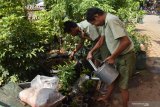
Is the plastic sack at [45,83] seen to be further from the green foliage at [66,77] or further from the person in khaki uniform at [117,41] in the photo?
the person in khaki uniform at [117,41]

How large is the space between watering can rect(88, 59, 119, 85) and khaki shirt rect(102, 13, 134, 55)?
26cm

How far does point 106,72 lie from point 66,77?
994 millimetres

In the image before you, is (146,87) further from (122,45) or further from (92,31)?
(122,45)

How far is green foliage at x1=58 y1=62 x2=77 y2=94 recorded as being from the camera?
17.5ft

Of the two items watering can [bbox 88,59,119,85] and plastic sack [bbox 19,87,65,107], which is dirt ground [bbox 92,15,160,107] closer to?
watering can [bbox 88,59,119,85]

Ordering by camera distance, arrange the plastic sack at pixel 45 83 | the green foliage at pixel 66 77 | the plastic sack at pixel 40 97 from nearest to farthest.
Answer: the plastic sack at pixel 40 97 → the plastic sack at pixel 45 83 → the green foliage at pixel 66 77

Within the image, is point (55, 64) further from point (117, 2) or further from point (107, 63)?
point (117, 2)

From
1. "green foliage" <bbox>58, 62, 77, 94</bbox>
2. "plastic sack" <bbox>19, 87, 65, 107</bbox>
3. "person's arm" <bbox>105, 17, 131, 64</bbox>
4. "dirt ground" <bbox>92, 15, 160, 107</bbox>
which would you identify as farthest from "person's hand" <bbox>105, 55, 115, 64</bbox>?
"dirt ground" <bbox>92, 15, 160, 107</bbox>

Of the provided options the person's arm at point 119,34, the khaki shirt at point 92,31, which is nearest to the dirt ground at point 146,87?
the khaki shirt at point 92,31

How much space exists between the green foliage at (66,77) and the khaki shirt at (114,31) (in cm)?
108

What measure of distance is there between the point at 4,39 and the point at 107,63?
1934 mm

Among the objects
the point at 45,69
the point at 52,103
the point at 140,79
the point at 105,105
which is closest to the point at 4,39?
the point at 45,69

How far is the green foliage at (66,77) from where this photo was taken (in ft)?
17.5

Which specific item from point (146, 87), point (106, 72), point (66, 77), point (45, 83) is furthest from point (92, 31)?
point (146, 87)
